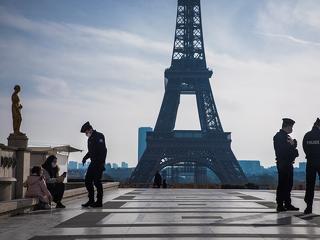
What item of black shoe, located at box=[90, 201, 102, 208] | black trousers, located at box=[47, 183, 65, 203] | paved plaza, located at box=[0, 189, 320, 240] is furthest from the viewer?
black trousers, located at box=[47, 183, 65, 203]

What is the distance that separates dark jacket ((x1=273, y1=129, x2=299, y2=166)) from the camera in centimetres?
Result: 1243

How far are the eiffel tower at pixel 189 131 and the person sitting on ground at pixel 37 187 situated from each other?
59.9 meters

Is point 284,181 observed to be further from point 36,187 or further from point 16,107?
point 16,107

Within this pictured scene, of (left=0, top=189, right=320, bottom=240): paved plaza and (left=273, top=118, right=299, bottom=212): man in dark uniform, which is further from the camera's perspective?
(left=273, top=118, right=299, bottom=212): man in dark uniform

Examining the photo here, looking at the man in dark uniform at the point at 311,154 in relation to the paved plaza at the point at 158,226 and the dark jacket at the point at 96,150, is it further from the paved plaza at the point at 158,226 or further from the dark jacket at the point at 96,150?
the dark jacket at the point at 96,150

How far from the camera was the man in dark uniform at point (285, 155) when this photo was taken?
12430 mm

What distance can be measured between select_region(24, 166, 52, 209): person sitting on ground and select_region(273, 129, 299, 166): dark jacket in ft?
17.5

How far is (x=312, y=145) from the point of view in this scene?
470 inches

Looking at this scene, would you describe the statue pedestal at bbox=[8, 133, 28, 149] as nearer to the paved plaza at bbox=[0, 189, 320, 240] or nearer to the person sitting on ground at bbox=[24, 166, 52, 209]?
the person sitting on ground at bbox=[24, 166, 52, 209]

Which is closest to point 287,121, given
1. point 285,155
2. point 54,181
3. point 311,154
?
point 285,155

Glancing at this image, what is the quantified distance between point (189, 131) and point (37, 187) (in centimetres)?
6879

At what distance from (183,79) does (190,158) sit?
12310mm

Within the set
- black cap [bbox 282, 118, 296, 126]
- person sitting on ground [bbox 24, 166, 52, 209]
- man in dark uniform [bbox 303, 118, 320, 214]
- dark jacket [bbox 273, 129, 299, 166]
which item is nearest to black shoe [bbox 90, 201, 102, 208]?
person sitting on ground [bbox 24, 166, 52, 209]

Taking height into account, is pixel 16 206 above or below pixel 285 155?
below
